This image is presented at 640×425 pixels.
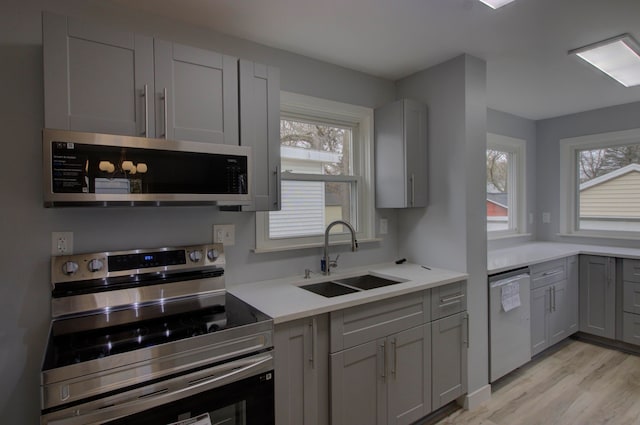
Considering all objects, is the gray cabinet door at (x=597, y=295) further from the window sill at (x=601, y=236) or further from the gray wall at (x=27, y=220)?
the gray wall at (x=27, y=220)

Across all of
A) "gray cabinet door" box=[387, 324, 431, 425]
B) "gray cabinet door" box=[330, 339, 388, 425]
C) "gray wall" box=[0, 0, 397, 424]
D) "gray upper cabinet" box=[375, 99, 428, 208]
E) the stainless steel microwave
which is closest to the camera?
the stainless steel microwave

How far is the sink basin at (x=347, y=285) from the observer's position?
7.31 feet

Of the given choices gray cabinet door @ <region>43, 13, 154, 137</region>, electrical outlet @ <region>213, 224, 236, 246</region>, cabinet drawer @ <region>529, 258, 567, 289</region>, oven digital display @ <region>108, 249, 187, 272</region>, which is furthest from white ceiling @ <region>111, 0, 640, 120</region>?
cabinet drawer @ <region>529, 258, 567, 289</region>

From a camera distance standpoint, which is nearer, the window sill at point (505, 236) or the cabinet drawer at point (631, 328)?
the cabinet drawer at point (631, 328)

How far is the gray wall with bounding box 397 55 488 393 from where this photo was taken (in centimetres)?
239

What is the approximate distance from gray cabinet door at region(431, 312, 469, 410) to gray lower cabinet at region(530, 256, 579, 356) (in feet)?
3.30

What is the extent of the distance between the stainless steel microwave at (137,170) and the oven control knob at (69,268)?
28cm

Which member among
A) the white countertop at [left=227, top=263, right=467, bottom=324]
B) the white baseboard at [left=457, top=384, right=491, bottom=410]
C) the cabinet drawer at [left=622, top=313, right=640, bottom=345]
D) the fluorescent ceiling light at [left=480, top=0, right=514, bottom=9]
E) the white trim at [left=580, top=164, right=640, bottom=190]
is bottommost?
the white baseboard at [left=457, top=384, right=491, bottom=410]

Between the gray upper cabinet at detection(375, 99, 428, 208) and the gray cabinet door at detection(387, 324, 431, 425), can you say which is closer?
the gray cabinet door at detection(387, 324, 431, 425)

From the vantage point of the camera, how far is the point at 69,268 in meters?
1.56

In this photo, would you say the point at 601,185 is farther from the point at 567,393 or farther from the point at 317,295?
the point at 317,295

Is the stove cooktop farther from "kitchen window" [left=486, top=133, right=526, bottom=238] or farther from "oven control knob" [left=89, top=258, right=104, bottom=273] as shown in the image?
"kitchen window" [left=486, top=133, right=526, bottom=238]

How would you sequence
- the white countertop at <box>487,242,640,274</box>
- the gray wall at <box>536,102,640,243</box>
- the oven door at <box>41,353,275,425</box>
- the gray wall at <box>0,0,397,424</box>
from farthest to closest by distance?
1. the gray wall at <box>536,102,640,243</box>
2. the white countertop at <box>487,242,640,274</box>
3. the gray wall at <box>0,0,397,424</box>
4. the oven door at <box>41,353,275,425</box>

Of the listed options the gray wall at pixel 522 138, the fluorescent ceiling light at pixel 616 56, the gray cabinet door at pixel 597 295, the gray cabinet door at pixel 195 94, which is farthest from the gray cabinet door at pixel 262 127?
the gray cabinet door at pixel 597 295
